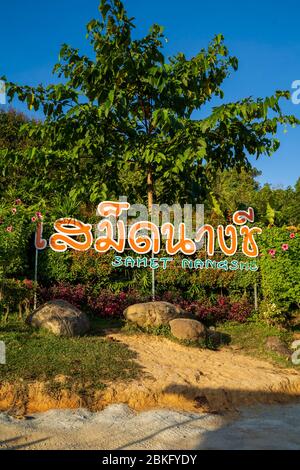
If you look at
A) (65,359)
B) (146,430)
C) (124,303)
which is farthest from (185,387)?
(124,303)

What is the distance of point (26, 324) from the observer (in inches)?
366

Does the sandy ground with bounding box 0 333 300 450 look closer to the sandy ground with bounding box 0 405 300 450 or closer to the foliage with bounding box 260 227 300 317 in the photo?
the sandy ground with bounding box 0 405 300 450

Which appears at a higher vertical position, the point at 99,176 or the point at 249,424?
the point at 99,176

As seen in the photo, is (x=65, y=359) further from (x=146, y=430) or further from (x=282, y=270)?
(x=282, y=270)

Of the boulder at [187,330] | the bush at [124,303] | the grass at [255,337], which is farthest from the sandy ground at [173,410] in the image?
the bush at [124,303]

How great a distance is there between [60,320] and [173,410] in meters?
3.31

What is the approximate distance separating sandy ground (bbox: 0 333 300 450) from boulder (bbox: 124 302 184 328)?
99 centimetres

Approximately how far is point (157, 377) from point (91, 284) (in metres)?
4.60

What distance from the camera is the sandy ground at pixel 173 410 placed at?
17.3ft

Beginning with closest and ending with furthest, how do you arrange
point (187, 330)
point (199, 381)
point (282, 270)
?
1. point (199, 381)
2. point (187, 330)
3. point (282, 270)

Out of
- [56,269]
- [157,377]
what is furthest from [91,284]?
[157,377]

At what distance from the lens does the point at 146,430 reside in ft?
18.4
